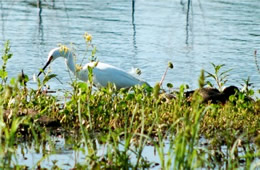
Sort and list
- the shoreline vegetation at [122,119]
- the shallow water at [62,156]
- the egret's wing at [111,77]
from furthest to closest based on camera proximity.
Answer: the egret's wing at [111,77] → the shoreline vegetation at [122,119] → the shallow water at [62,156]

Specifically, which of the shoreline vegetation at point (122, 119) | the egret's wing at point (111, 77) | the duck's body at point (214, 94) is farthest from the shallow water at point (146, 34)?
the shoreline vegetation at point (122, 119)

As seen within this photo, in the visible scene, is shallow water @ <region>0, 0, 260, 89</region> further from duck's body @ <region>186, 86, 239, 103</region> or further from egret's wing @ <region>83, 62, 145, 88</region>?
duck's body @ <region>186, 86, 239, 103</region>

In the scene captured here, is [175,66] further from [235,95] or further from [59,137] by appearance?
[59,137]

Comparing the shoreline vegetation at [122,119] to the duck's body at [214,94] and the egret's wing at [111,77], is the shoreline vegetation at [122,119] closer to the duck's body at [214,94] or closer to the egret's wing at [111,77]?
the duck's body at [214,94]

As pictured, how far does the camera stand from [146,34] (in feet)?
46.8

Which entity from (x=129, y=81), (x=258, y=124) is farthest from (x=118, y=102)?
(x=129, y=81)

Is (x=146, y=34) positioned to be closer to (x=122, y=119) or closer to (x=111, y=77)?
(x=111, y=77)

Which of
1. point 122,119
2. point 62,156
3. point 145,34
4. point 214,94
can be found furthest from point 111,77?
point 145,34

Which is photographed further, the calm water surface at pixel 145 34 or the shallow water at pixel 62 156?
the calm water surface at pixel 145 34

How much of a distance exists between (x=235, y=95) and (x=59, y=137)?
240 cm

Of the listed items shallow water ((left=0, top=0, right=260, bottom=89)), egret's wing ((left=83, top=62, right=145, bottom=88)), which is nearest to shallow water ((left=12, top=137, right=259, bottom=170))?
egret's wing ((left=83, top=62, right=145, bottom=88))

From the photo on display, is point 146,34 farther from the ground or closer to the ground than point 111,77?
closer to the ground

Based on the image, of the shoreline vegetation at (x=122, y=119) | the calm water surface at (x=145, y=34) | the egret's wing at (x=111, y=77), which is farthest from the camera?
the calm water surface at (x=145, y=34)

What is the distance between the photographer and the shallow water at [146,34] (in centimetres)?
1089
